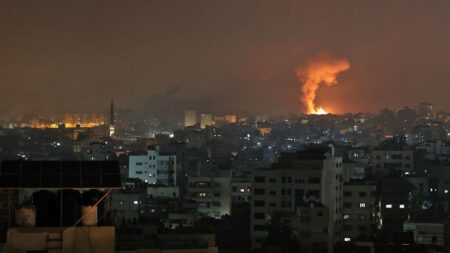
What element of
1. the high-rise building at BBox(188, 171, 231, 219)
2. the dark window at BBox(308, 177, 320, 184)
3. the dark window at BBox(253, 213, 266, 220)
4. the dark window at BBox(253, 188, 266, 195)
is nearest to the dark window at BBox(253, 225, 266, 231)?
the dark window at BBox(253, 213, 266, 220)

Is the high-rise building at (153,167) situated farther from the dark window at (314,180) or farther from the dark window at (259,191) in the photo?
the dark window at (314,180)

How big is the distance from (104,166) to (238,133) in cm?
4320

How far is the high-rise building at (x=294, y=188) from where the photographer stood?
14.4 metres

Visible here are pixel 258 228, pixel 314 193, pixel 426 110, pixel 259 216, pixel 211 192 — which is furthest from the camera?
pixel 426 110

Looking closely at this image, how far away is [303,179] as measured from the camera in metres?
14.5

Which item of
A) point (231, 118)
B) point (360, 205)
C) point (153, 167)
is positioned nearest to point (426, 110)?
point (231, 118)

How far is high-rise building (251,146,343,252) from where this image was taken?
47.2 ft

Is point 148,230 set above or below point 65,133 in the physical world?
below

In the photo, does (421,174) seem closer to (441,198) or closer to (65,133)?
(441,198)

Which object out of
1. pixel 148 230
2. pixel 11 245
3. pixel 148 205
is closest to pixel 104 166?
pixel 11 245

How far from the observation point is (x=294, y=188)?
578 inches

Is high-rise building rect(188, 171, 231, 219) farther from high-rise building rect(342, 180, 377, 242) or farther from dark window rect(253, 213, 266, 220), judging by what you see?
dark window rect(253, 213, 266, 220)

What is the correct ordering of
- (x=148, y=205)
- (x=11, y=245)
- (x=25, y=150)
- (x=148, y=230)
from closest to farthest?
(x=11, y=245), (x=148, y=230), (x=148, y=205), (x=25, y=150)

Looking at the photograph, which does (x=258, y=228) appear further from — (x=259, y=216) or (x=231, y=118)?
(x=231, y=118)
